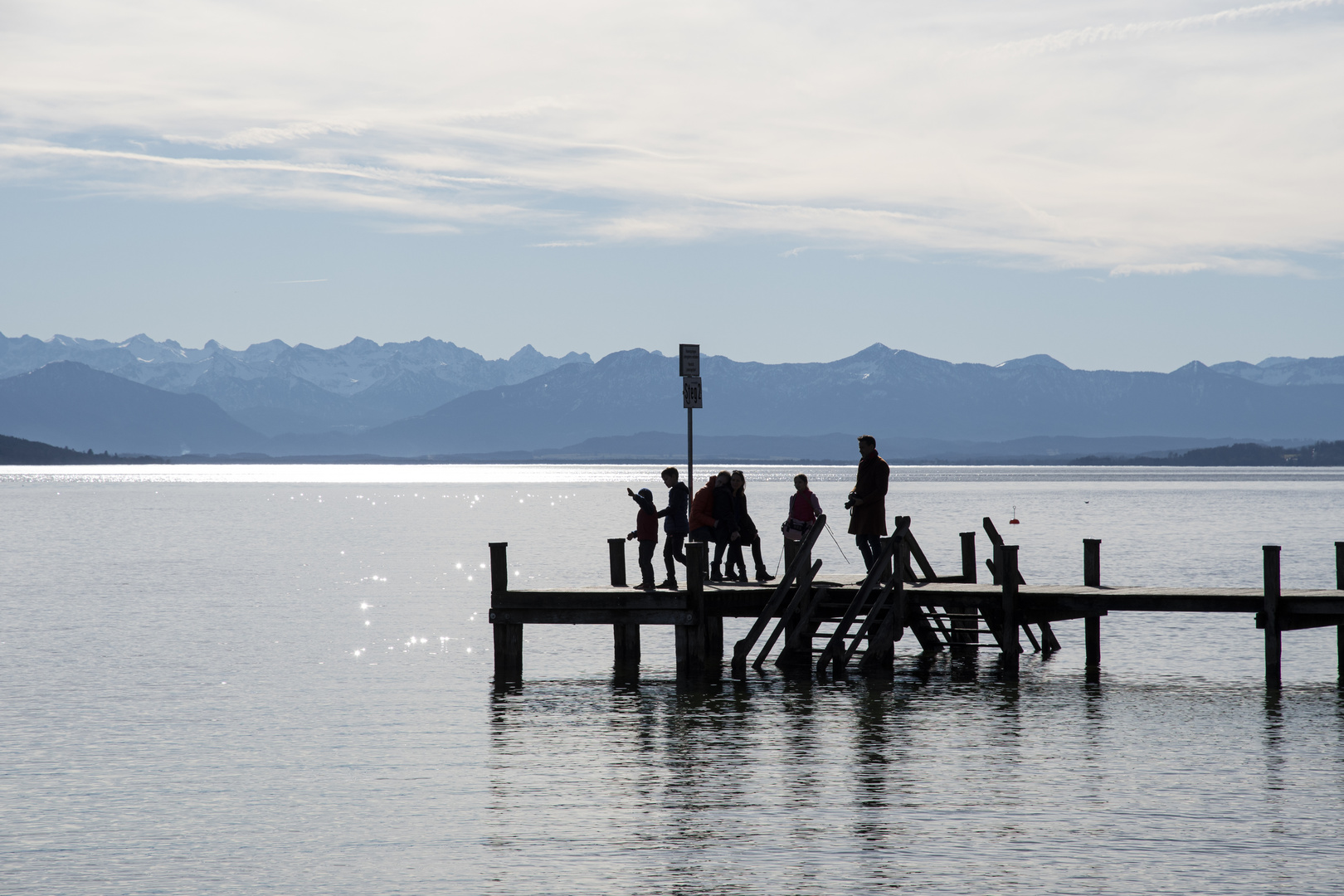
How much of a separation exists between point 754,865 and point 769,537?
71.3m

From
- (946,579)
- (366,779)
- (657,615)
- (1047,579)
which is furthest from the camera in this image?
(1047,579)

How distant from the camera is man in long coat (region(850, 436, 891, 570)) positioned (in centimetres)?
2541

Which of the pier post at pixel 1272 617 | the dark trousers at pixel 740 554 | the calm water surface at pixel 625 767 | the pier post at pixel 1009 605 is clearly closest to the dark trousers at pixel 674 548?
the dark trousers at pixel 740 554

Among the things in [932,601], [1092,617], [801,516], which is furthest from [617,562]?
[1092,617]

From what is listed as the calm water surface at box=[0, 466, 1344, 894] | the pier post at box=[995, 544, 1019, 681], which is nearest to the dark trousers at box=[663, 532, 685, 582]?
the calm water surface at box=[0, 466, 1344, 894]

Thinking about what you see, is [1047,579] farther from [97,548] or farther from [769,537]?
[97,548]

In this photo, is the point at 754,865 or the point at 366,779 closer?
the point at 754,865

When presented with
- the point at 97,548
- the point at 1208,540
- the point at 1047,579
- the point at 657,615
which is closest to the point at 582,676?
the point at 657,615

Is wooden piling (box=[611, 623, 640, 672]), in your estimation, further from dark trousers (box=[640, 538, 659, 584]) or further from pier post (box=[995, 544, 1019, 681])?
pier post (box=[995, 544, 1019, 681])

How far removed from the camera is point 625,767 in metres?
18.7

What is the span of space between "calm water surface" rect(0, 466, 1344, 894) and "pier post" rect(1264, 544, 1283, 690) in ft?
1.81

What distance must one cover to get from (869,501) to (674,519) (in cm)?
380

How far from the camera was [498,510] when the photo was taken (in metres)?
138

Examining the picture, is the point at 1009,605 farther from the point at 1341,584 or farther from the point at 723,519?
the point at 1341,584
